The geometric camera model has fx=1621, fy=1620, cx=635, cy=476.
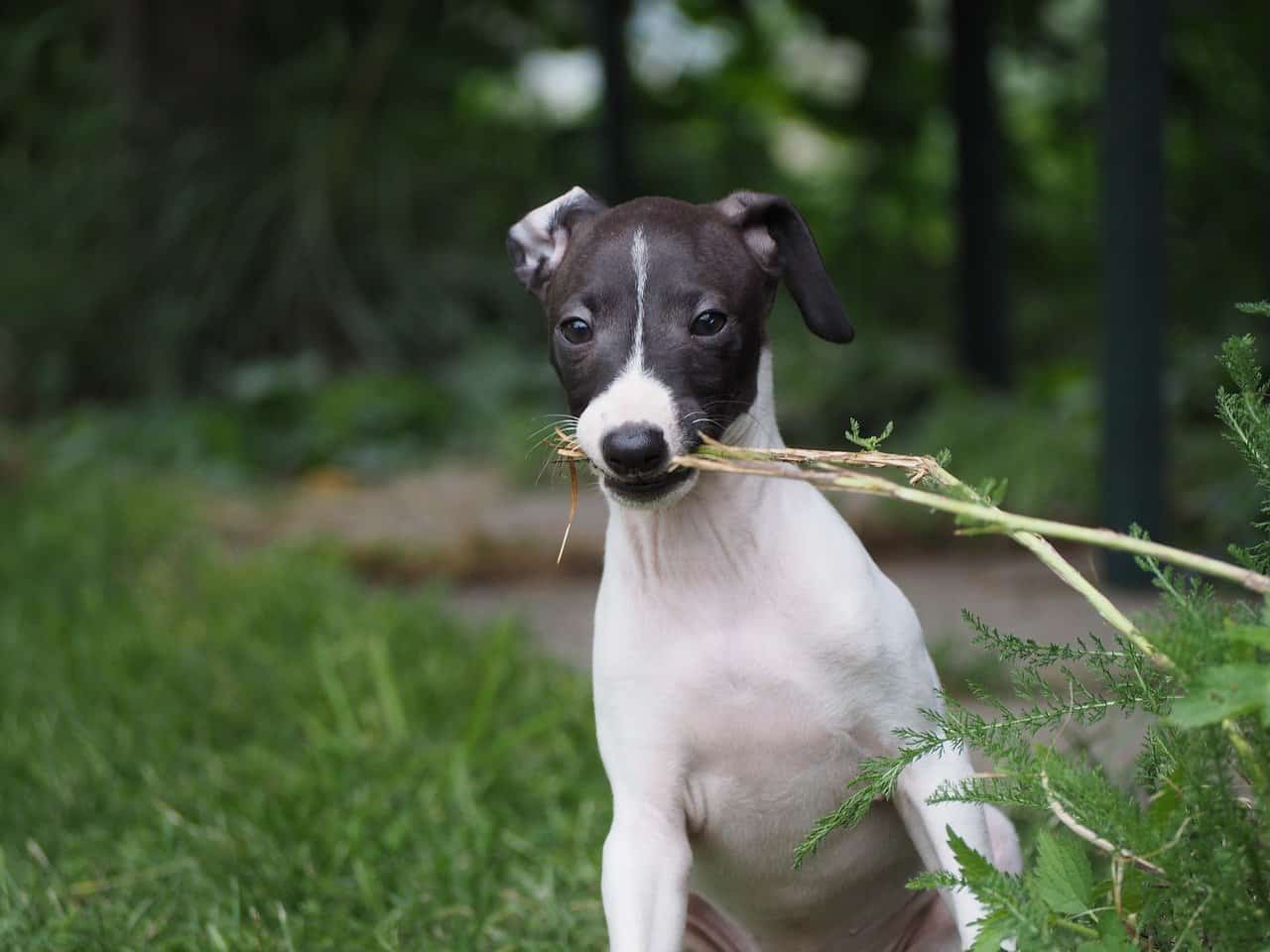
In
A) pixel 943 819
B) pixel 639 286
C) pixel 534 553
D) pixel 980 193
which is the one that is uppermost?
pixel 639 286

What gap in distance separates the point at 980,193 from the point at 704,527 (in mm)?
5608

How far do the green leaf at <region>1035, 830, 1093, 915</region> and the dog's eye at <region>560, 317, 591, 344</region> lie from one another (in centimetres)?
92

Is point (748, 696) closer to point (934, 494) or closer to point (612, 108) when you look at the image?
point (934, 494)

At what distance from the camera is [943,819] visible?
2.19m

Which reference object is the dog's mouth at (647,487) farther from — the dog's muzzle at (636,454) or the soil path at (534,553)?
the soil path at (534,553)

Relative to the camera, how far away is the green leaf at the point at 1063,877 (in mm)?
1831

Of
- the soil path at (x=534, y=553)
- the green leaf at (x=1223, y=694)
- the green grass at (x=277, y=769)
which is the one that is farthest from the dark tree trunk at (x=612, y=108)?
the green leaf at (x=1223, y=694)

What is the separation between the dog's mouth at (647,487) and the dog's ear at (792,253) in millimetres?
314

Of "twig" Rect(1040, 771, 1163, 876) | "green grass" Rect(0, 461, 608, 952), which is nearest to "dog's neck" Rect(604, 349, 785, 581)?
"twig" Rect(1040, 771, 1163, 876)

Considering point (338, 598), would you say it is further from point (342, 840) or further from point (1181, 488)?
point (1181, 488)

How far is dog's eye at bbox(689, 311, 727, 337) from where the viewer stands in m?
2.24

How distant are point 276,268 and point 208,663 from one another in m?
4.52

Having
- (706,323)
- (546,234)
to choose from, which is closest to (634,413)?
(706,323)

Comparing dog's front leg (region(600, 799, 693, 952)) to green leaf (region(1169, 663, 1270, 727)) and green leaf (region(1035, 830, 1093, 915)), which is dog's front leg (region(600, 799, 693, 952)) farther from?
green leaf (region(1169, 663, 1270, 727))
